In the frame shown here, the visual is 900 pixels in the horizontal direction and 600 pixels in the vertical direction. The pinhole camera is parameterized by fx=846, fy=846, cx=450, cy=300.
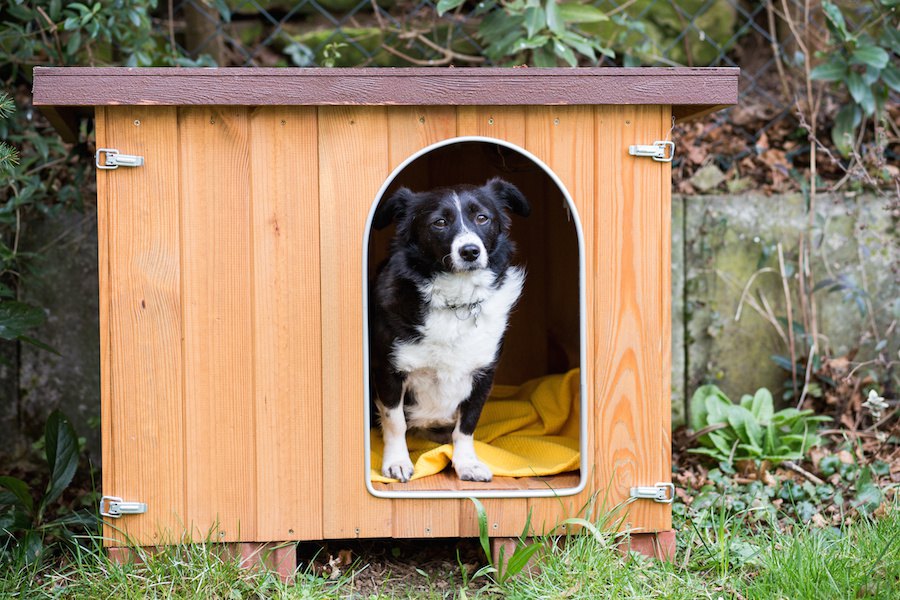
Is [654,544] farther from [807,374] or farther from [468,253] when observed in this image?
[807,374]

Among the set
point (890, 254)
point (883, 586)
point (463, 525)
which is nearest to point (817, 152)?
point (890, 254)

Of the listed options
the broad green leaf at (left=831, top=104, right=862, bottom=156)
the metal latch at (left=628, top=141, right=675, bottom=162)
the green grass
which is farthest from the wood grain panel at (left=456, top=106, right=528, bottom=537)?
the broad green leaf at (left=831, top=104, right=862, bottom=156)

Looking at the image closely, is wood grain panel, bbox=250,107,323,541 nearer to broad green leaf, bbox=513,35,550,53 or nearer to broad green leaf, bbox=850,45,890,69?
broad green leaf, bbox=513,35,550,53

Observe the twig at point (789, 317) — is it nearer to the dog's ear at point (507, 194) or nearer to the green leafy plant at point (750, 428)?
the green leafy plant at point (750, 428)

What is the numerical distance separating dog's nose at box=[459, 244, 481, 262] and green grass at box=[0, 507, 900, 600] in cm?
88

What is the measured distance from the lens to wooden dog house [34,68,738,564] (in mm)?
2525

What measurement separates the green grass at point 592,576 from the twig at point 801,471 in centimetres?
64

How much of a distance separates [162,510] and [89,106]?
4.03ft

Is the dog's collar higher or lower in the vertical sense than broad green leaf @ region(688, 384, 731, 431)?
higher

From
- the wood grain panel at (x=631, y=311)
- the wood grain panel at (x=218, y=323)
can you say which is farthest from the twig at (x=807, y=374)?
the wood grain panel at (x=218, y=323)

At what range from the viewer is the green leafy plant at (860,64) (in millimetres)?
3785

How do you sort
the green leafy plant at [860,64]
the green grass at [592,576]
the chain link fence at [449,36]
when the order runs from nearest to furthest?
1. the green grass at [592,576]
2. the green leafy plant at [860,64]
3. the chain link fence at [449,36]

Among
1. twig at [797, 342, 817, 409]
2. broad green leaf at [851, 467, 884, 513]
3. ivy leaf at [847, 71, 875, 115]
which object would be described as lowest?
broad green leaf at [851, 467, 884, 513]

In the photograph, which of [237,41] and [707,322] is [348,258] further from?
[237,41]
